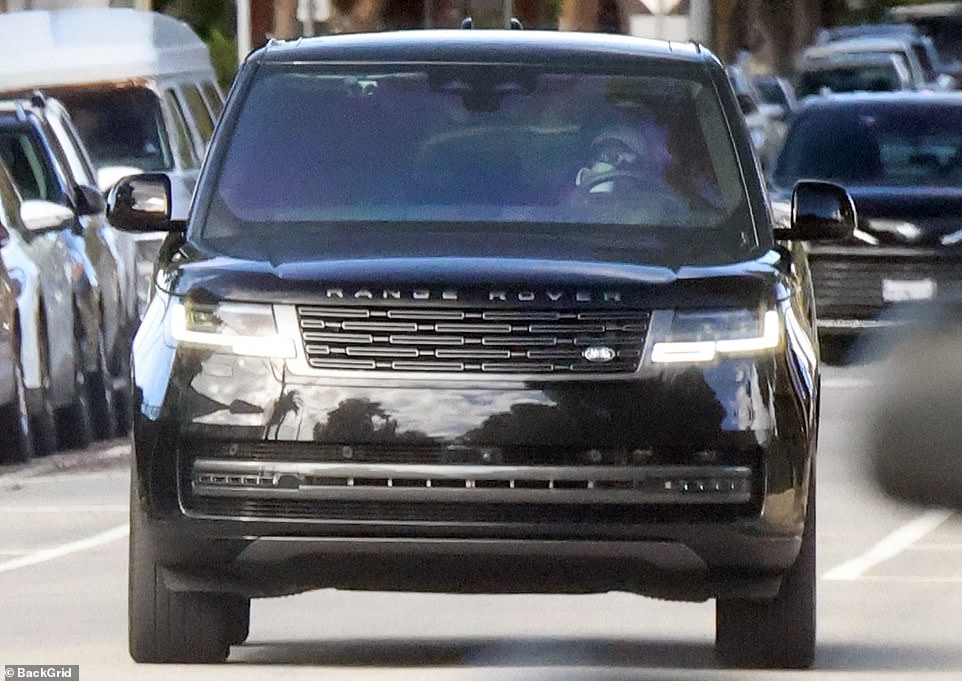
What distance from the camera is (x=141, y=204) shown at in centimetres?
1019

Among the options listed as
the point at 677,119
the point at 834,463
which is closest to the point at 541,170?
the point at 677,119

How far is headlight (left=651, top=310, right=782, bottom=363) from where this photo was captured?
898cm

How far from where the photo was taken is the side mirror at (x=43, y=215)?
59.4 ft

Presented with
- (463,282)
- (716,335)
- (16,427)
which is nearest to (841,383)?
(16,427)

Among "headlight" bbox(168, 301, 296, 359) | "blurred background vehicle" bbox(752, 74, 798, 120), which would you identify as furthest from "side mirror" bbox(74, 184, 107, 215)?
"blurred background vehicle" bbox(752, 74, 798, 120)

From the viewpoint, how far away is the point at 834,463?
17672 millimetres

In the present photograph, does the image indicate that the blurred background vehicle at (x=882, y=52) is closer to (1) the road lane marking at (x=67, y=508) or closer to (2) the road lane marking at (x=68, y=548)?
(1) the road lane marking at (x=67, y=508)

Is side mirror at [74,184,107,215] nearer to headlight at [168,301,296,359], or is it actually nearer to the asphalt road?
the asphalt road

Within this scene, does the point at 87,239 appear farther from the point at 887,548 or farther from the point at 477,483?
the point at 477,483

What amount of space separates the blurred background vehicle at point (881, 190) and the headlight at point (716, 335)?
40.9 ft

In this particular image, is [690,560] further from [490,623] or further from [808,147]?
[808,147]

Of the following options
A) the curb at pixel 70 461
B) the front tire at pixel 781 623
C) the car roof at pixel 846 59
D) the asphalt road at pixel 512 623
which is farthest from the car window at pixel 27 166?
the car roof at pixel 846 59

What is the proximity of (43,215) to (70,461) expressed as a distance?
1.26 m

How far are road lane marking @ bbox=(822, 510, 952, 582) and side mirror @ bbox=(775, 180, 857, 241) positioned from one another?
6.64ft
